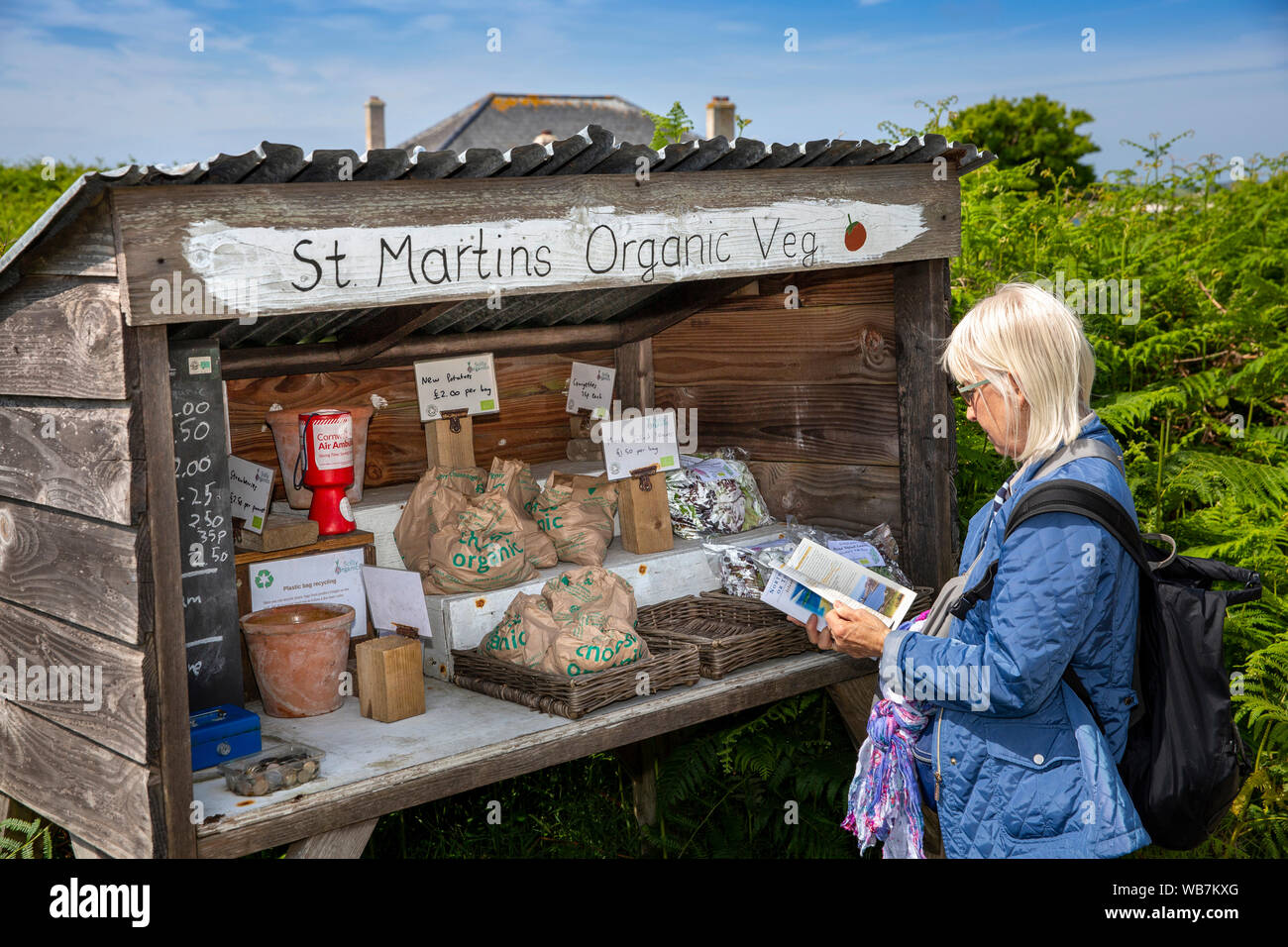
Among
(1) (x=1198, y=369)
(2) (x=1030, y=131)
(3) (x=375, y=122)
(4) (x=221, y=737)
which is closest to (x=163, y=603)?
(4) (x=221, y=737)

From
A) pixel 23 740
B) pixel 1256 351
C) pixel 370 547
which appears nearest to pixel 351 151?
pixel 370 547

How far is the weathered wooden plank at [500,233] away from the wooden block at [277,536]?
919 mm

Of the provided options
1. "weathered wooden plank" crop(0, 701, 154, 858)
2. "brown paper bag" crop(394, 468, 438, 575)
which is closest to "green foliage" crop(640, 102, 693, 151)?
"brown paper bag" crop(394, 468, 438, 575)

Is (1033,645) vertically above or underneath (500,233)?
underneath

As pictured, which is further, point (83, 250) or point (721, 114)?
point (721, 114)

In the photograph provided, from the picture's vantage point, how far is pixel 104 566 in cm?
225

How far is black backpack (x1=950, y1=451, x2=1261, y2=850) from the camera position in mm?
2164

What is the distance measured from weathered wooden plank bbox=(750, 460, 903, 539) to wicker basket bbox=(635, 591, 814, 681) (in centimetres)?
60

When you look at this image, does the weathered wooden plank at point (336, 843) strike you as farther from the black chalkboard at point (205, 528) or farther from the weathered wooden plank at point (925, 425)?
the weathered wooden plank at point (925, 425)

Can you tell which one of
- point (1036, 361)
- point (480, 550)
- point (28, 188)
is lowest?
point (480, 550)

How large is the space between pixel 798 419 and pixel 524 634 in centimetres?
144

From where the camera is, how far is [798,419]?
4.05 m

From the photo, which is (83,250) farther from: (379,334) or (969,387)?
(969,387)
